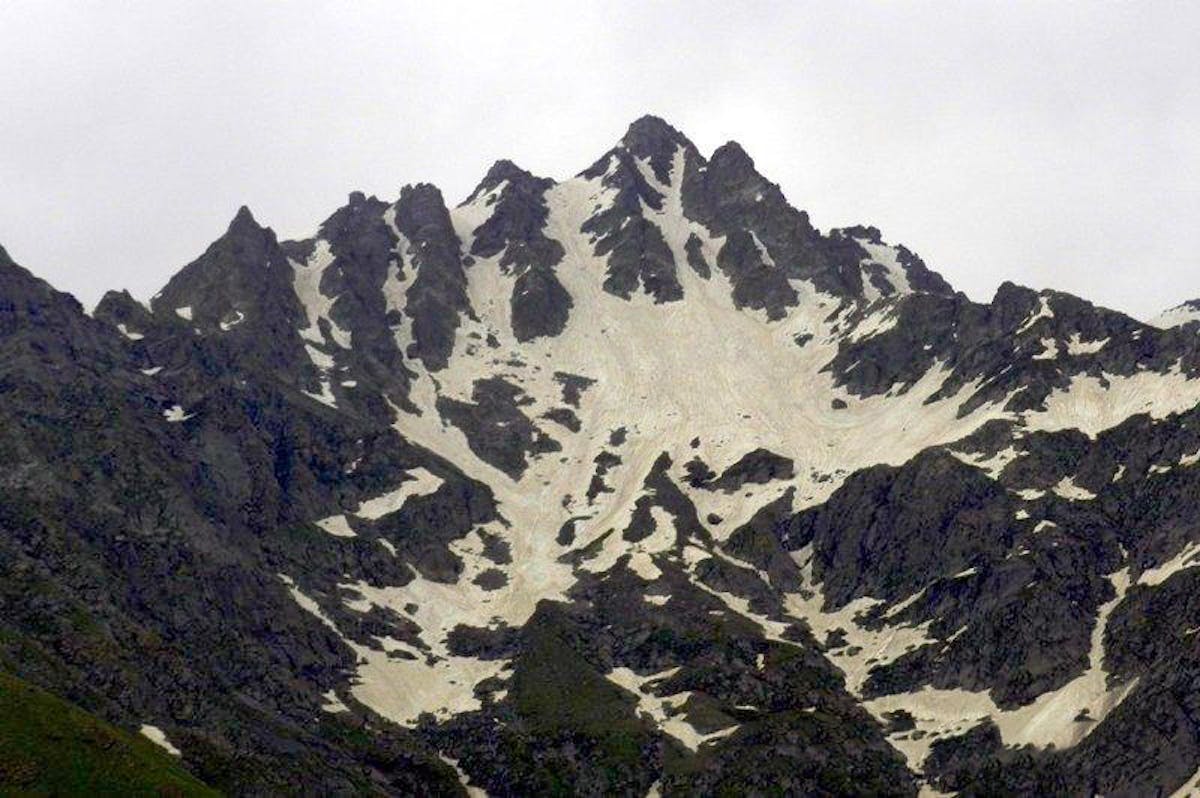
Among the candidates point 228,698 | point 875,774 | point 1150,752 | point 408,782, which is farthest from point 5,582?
point 1150,752

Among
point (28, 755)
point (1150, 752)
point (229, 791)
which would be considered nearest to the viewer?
point (28, 755)

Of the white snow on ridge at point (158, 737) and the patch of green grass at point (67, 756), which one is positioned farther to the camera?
the white snow on ridge at point (158, 737)

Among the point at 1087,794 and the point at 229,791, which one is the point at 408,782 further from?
the point at 1087,794

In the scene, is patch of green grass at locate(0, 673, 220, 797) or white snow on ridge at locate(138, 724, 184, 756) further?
white snow on ridge at locate(138, 724, 184, 756)

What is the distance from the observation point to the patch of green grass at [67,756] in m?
145

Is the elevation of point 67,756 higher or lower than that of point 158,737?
lower

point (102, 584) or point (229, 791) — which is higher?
point (102, 584)

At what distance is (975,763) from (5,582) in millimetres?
148108

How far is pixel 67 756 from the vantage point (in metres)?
149

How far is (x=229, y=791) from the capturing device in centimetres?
16662

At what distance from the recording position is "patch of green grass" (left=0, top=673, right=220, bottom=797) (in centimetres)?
14475

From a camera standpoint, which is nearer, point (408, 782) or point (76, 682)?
point (76, 682)

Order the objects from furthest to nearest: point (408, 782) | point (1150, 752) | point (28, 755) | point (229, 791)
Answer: point (408, 782) → point (1150, 752) → point (229, 791) → point (28, 755)

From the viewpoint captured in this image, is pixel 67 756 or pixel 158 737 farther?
pixel 158 737
